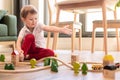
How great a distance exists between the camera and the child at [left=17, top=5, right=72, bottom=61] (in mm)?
1818

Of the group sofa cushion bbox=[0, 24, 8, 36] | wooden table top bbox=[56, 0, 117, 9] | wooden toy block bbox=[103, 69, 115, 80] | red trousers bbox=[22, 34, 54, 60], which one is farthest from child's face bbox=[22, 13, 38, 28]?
sofa cushion bbox=[0, 24, 8, 36]

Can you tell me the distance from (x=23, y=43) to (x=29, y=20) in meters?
0.19

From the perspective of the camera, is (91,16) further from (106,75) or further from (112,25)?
(106,75)

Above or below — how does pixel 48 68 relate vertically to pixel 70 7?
below

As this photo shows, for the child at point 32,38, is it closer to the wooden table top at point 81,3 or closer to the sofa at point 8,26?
the wooden table top at point 81,3

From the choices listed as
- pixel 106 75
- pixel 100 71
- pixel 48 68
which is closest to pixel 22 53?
pixel 48 68

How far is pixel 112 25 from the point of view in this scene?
101 inches

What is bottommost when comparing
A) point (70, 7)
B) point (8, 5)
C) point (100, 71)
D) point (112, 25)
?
point (100, 71)

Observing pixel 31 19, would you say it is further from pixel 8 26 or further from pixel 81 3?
pixel 8 26

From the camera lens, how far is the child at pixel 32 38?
1818mm

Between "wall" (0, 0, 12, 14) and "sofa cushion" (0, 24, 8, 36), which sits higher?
"wall" (0, 0, 12, 14)

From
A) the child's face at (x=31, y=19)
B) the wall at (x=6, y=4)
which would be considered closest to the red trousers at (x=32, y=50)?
the child's face at (x=31, y=19)

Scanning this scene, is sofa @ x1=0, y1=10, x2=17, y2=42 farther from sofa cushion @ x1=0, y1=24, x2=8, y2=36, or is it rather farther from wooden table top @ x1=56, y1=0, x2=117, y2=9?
wooden table top @ x1=56, y1=0, x2=117, y2=9

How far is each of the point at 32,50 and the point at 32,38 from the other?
0.13m
